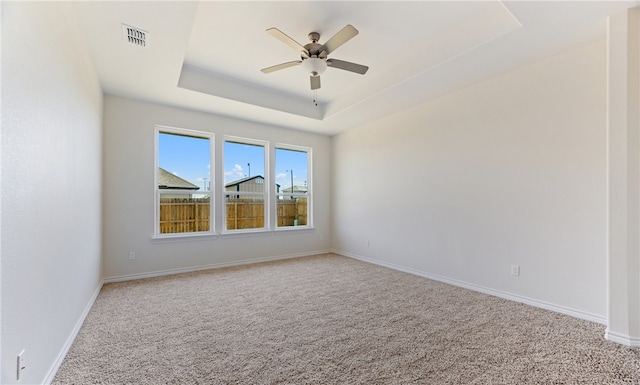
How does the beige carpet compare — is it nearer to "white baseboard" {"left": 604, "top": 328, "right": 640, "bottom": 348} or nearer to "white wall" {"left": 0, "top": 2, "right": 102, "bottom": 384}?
"white baseboard" {"left": 604, "top": 328, "right": 640, "bottom": 348}

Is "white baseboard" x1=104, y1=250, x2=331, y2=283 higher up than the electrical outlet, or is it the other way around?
the electrical outlet

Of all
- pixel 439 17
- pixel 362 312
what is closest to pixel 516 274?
pixel 362 312

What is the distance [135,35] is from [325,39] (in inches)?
72.4

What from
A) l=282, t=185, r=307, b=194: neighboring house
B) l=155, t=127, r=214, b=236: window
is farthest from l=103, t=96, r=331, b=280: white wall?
l=282, t=185, r=307, b=194: neighboring house

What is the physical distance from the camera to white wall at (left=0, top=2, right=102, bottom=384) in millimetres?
1243

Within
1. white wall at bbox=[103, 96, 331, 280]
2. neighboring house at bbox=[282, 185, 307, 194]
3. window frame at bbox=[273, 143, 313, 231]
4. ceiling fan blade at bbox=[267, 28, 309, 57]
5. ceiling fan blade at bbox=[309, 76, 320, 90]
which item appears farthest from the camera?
neighboring house at bbox=[282, 185, 307, 194]

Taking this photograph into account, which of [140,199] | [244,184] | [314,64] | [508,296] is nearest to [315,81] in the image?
[314,64]

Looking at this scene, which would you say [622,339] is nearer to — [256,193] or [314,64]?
[314,64]

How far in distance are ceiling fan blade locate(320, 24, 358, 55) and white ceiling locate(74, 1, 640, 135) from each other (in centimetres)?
30

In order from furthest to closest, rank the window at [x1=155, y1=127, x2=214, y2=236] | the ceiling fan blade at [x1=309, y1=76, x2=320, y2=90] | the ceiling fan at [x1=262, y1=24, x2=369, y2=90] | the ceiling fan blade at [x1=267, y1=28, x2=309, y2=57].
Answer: the window at [x1=155, y1=127, x2=214, y2=236], the ceiling fan blade at [x1=309, y1=76, x2=320, y2=90], the ceiling fan at [x1=262, y1=24, x2=369, y2=90], the ceiling fan blade at [x1=267, y1=28, x2=309, y2=57]

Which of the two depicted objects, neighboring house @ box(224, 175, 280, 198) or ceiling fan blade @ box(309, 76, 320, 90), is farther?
neighboring house @ box(224, 175, 280, 198)

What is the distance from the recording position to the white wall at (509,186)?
265 centimetres

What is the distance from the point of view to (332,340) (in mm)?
2236

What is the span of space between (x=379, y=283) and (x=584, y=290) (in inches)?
82.8
